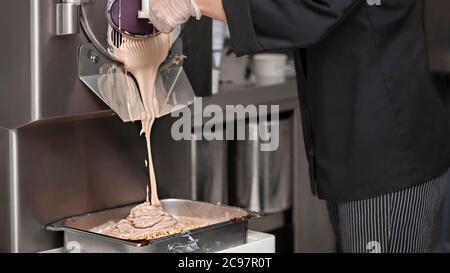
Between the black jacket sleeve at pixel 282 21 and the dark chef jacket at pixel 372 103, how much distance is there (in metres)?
0.09

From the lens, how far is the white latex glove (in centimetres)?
168

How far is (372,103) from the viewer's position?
1811mm

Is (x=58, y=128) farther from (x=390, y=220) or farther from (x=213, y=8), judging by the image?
(x=390, y=220)

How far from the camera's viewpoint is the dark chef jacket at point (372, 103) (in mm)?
1789

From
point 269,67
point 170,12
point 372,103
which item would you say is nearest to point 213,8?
point 170,12

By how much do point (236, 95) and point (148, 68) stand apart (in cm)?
77
